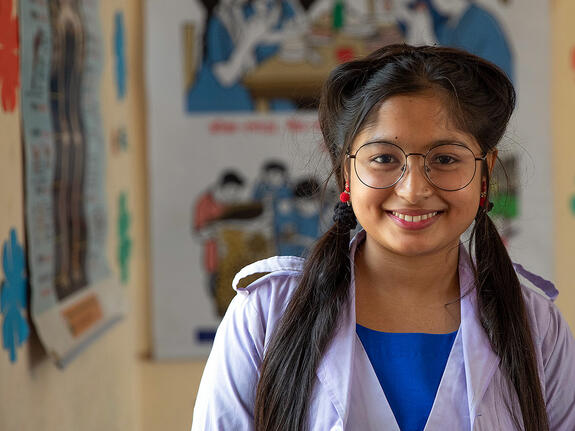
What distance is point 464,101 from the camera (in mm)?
1210

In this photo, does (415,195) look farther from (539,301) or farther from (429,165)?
(539,301)

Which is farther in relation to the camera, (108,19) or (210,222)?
(210,222)

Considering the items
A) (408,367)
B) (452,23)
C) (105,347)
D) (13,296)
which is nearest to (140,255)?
(105,347)

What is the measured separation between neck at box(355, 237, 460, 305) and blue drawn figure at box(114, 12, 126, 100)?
1782 millimetres

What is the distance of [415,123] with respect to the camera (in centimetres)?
117

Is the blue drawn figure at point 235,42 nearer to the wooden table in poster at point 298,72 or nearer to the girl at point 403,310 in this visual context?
the wooden table in poster at point 298,72

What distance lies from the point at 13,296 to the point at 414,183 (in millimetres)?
1046

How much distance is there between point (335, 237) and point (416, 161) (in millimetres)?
243

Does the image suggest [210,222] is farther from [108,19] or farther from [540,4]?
[540,4]

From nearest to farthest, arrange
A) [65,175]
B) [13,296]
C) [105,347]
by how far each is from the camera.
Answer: [13,296] < [65,175] < [105,347]

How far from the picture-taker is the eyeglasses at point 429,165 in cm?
118

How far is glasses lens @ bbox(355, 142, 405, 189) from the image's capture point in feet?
3.87

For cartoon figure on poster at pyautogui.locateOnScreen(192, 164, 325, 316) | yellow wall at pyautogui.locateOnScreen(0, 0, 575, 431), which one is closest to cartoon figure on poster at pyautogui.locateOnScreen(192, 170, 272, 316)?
cartoon figure on poster at pyautogui.locateOnScreen(192, 164, 325, 316)

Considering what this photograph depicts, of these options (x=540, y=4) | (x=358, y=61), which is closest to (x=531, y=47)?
(x=540, y=4)
